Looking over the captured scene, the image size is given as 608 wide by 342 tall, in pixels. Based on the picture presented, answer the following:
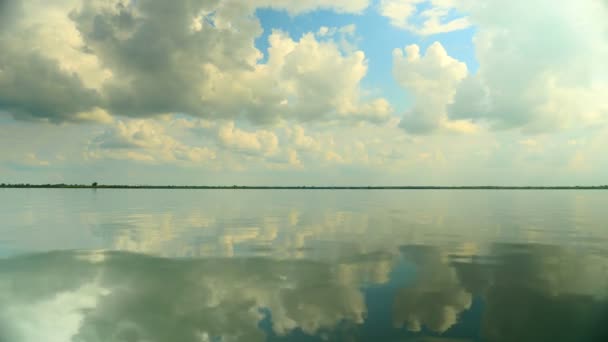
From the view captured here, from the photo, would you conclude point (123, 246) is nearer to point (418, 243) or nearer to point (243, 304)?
point (243, 304)

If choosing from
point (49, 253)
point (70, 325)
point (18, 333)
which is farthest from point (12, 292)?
point (49, 253)

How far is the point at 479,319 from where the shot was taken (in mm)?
11445

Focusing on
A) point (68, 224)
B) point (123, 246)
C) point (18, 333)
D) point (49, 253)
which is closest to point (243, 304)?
point (18, 333)

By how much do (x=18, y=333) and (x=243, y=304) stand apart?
23.7 ft

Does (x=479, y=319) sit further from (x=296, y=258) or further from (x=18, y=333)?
(x=18, y=333)

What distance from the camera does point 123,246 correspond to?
2391 cm

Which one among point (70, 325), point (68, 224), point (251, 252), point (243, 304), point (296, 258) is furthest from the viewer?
point (68, 224)

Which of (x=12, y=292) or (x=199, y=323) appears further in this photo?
(x=12, y=292)

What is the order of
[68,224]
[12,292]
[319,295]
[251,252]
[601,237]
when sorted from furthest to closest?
[68,224] → [601,237] → [251,252] → [12,292] → [319,295]

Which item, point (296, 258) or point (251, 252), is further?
point (251, 252)

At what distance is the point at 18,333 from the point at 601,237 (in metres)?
36.1

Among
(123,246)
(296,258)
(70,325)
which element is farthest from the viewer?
(123,246)

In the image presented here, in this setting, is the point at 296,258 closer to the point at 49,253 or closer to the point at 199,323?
the point at 199,323

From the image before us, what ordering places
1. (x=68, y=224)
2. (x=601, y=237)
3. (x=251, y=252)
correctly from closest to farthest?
(x=251, y=252) < (x=601, y=237) < (x=68, y=224)
